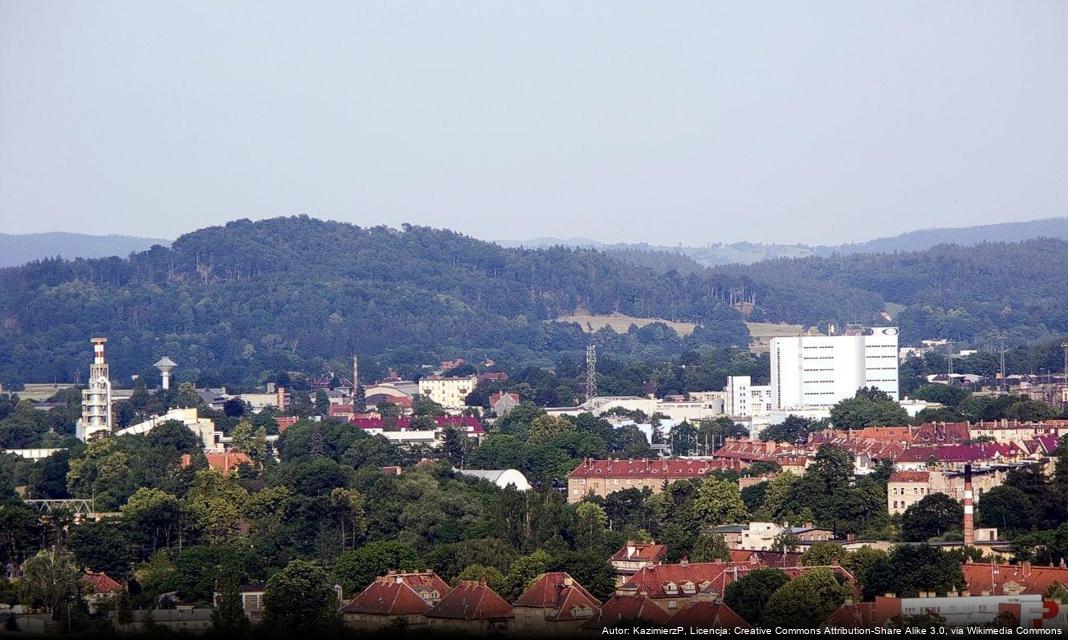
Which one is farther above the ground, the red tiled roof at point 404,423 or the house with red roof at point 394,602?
the red tiled roof at point 404,423

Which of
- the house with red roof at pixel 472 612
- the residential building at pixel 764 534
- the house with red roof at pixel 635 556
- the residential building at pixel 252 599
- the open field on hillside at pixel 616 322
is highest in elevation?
the open field on hillside at pixel 616 322

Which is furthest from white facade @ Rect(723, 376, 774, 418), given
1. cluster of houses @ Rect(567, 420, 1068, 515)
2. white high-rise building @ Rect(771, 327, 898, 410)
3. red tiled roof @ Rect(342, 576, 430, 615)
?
red tiled roof @ Rect(342, 576, 430, 615)

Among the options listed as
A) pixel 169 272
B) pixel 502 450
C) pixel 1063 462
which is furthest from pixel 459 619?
pixel 169 272

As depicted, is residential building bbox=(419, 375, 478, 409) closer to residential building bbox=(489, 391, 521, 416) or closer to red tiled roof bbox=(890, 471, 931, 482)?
residential building bbox=(489, 391, 521, 416)

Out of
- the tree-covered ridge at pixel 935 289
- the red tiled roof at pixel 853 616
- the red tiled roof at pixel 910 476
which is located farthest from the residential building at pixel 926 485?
the tree-covered ridge at pixel 935 289

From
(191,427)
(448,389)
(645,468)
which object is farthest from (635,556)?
(448,389)

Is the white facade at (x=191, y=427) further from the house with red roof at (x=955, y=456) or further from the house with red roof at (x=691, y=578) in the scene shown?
the house with red roof at (x=691, y=578)

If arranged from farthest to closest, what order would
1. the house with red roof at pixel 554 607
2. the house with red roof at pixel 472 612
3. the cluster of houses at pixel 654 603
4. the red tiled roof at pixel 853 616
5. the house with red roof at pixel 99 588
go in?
the house with red roof at pixel 99 588 → the house with red roof at pixel 554 607 → the house with red roof at pixel 472 612 → the cluster of houses at pixel 654 603 → the red tiled roof at pixel 853 616
